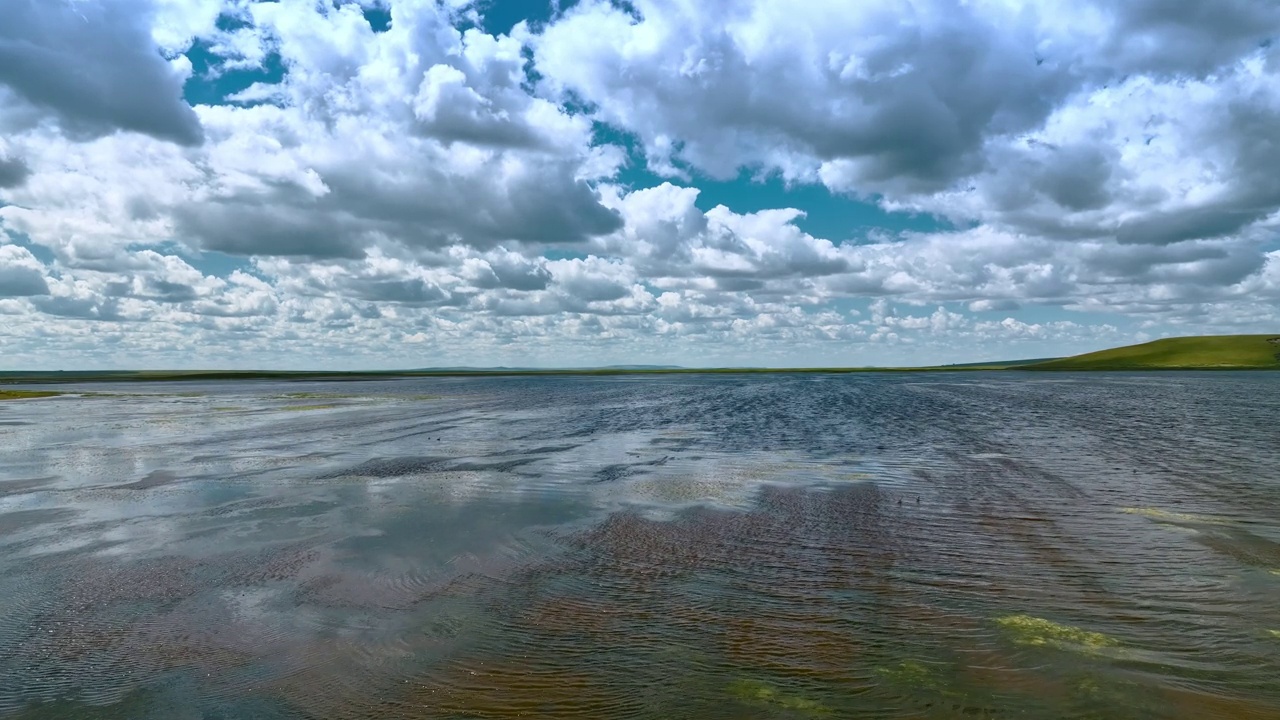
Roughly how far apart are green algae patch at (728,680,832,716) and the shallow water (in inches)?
1.6

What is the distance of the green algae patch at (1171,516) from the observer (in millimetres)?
20188

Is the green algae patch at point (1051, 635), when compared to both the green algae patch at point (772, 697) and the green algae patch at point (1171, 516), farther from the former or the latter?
the green algae patch at point (1171, 516)

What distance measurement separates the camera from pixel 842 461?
3428 cm

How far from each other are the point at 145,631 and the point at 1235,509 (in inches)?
1144

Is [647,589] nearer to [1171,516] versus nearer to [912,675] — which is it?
[912,675]

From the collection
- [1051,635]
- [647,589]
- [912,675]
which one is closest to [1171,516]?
[1051,635]

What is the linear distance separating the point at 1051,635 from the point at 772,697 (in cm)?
547

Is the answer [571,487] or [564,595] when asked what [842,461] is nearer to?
[571,487]

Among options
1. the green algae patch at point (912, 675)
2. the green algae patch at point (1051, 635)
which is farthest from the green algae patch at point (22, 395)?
the green algae patch at point (1051, 635)

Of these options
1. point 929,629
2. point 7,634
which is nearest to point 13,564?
point 7,634

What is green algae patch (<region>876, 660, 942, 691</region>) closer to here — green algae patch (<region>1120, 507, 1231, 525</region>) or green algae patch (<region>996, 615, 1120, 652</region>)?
green algae patch (<region>996, 615, 1120, 652</region>)

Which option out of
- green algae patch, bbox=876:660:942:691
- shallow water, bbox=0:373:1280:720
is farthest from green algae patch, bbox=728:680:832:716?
green algae patch, bbox=876:660:942:691

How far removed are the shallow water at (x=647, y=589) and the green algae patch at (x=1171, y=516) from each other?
0.20 meters

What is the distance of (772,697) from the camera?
985cm
